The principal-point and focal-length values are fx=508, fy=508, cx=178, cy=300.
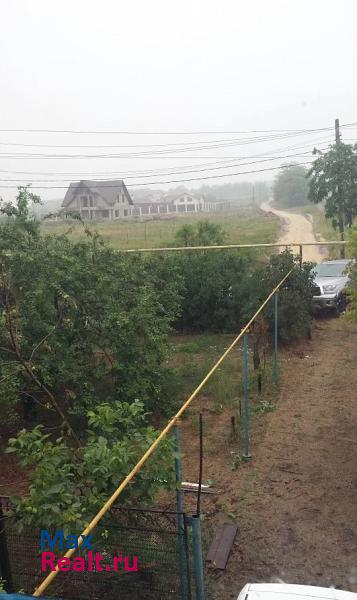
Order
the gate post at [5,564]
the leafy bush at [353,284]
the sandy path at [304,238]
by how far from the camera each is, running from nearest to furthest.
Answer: the gate post at [5,564]
the leafy bush at [353,284]
the sandy path at [304,238]

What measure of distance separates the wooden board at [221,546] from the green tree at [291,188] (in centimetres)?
8385

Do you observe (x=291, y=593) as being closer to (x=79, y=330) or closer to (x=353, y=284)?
(x=353, y=284)

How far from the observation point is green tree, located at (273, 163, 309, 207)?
87250 mm

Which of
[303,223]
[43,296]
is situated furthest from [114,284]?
[303,223]

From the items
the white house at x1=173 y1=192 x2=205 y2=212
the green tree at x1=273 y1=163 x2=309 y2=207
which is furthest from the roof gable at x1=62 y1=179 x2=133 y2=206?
the green tree at x1=273 y1=163 x2=309 y2=207

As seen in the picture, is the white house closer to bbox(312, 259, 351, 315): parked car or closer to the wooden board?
bbox(312, 259, 351, 315): parked car

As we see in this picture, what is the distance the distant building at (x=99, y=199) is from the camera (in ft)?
180

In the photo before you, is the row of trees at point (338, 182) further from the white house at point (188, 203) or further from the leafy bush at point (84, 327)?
the white house at point (188, 203)

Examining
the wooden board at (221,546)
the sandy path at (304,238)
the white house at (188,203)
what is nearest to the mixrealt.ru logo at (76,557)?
the wooden board at (221,546)

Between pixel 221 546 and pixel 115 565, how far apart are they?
1.82m

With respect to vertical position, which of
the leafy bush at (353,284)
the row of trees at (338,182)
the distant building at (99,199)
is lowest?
the leafy bush at (353,284)

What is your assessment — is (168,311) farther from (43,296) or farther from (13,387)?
(13,387)

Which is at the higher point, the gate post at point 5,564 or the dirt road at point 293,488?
the gate post at point 5,564

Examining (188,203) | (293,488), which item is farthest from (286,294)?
(188,203)
